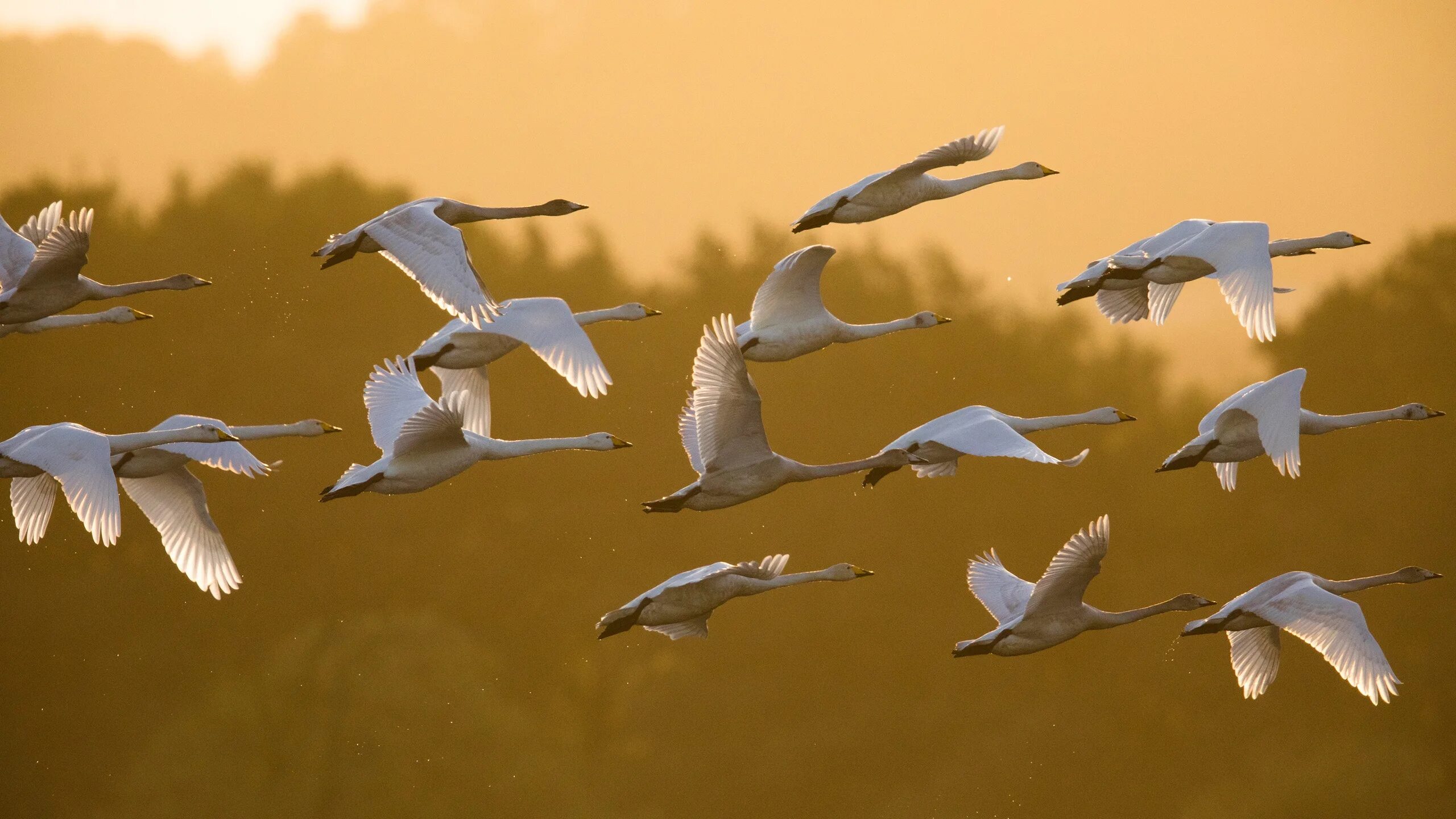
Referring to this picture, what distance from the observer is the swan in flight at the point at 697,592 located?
1235 cm

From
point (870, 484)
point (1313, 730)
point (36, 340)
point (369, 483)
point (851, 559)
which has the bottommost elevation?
point (1313, 730)

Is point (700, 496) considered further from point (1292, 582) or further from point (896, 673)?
point (896, 673)

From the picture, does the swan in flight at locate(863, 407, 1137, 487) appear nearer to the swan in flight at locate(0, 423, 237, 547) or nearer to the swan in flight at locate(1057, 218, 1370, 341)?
the swan in flight at locate(1057, 218, 1370, 341)

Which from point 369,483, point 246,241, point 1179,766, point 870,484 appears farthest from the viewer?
point 246,241

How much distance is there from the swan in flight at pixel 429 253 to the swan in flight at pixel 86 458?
179 centimetres

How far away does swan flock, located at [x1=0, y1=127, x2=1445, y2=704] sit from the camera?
38.6 feet

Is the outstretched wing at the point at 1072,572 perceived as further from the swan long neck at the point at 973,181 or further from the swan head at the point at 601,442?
the swan head at the point at 601,442

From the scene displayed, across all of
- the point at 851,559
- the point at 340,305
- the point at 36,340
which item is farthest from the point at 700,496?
the point at 36,340

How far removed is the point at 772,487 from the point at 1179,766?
17.5 m

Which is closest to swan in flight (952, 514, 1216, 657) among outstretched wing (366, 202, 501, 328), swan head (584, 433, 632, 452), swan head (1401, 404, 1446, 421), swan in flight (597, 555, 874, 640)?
swan in flight (597, 555, 874, 640)

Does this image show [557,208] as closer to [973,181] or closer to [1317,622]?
[973,181]

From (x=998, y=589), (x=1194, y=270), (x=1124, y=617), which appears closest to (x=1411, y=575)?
(x=1124, y=617)

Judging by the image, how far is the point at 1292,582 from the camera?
518 inches

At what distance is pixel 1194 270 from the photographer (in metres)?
12.6
